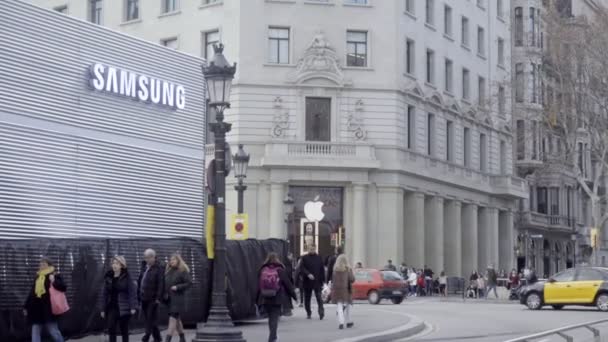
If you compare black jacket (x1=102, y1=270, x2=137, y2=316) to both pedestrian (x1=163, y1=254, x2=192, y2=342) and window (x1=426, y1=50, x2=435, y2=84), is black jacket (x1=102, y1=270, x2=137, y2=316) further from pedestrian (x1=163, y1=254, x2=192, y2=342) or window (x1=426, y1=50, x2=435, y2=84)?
window (x1=426, y1=50, x2=435, y2=84)

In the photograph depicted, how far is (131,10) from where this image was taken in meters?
62.2

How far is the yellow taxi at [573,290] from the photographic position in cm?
3512

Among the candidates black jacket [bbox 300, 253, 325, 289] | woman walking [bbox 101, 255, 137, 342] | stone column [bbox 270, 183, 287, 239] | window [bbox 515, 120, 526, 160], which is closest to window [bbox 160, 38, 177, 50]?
stone column [bbox 270, 183, 287, 239]

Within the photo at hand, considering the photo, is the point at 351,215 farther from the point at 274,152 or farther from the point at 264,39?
the point at 264,39

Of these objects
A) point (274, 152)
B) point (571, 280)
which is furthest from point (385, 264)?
point (571, 280)

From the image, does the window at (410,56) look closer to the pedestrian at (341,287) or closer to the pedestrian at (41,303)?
the pedestrian at (341,287)

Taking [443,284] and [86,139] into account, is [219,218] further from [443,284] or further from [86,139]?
[443,284]

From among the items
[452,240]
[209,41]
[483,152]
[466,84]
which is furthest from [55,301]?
[483,152]

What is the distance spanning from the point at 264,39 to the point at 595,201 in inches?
728

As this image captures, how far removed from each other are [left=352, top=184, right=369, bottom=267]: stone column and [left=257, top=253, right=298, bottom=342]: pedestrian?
117ft

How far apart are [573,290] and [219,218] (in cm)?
1967

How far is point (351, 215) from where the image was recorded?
56.2 m

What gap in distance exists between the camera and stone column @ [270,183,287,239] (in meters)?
54.9

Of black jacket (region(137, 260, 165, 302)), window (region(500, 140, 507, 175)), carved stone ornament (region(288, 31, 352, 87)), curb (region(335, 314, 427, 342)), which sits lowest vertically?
curb (region(335, 314, 427, 342))
